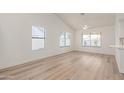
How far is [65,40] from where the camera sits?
30.7 feet

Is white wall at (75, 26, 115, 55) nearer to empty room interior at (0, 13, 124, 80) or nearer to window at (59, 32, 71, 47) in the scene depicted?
empty room interior at (0, 13, 124, 80)

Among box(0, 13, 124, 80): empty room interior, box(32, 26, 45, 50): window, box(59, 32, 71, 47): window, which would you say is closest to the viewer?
box(0, 13, 124, 80): empty room interior

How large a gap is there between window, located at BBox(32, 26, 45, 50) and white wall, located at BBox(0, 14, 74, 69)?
0.23 m

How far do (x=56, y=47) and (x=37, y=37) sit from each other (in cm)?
205

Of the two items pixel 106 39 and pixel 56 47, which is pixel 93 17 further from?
pixel 56 47

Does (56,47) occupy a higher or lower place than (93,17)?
lower

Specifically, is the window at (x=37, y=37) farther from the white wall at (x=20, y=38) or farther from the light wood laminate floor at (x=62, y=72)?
the light wood laminate floor at (x=62, y=72)

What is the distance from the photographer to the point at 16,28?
4.67 m

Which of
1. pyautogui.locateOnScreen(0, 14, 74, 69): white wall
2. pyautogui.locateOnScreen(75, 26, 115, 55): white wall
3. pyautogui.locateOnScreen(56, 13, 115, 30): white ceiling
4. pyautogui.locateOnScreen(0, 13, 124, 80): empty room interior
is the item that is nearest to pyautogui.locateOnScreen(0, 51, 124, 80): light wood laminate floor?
pyautogui.locateOnScreen(0, 13, 124, 80): empty room interior

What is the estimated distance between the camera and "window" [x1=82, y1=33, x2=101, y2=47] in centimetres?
920

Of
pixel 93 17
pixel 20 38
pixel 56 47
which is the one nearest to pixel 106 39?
pixel 93 17
